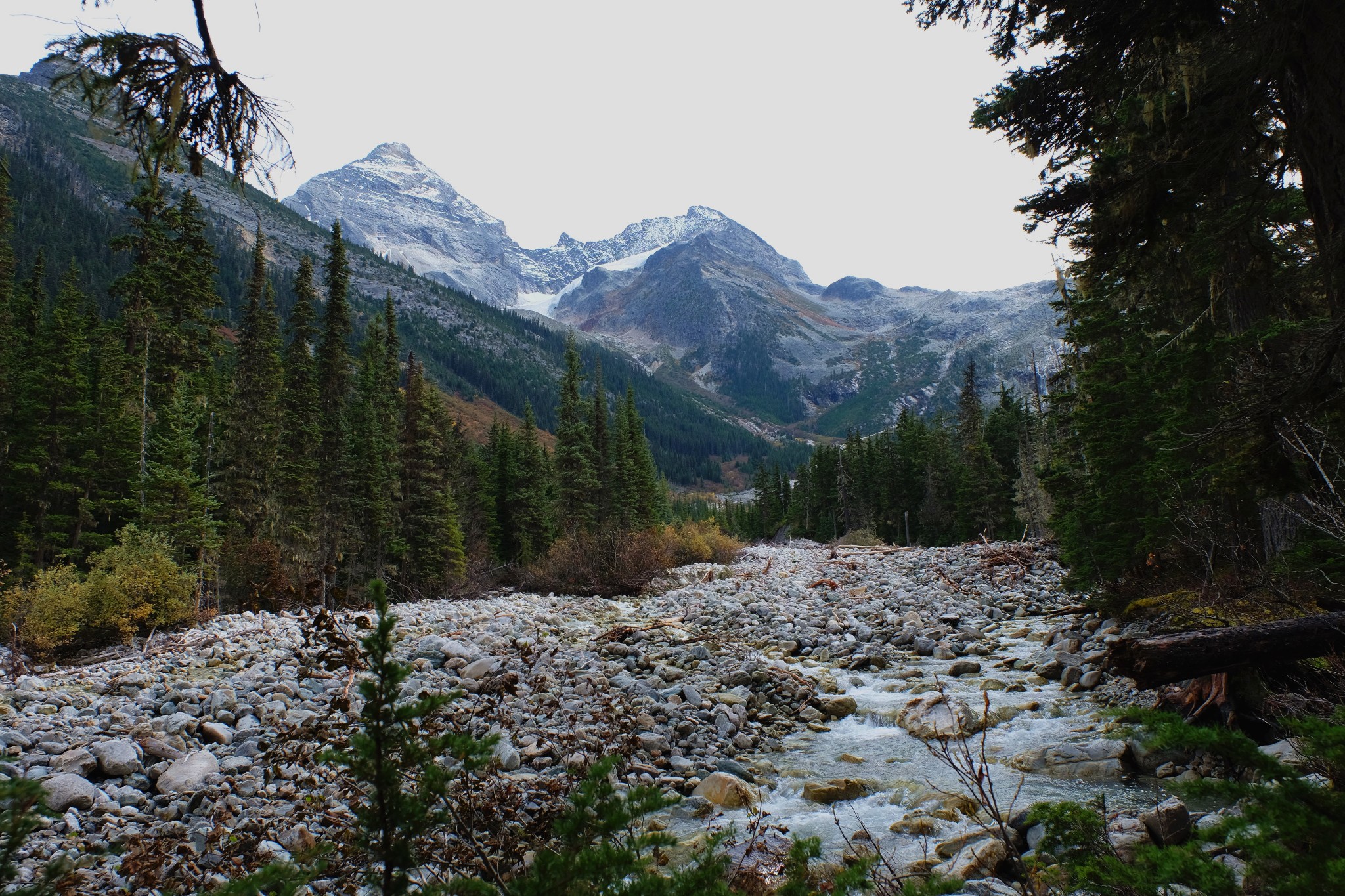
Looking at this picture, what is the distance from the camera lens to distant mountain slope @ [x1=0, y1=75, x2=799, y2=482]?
10650cm

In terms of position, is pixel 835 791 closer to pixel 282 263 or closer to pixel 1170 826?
pixel 1170 826

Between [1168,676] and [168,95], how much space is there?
7286 millimetres

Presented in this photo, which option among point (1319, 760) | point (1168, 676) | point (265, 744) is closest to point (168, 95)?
point (265, 744)

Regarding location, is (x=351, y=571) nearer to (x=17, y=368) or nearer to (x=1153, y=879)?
(x=17, y=368)

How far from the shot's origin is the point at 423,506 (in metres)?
27.0

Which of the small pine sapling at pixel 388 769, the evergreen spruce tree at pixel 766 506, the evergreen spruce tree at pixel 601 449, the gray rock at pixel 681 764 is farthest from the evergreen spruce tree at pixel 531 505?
the evergreen spruce tree at pixel 766 506

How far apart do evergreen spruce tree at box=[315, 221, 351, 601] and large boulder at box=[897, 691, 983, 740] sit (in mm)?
21339

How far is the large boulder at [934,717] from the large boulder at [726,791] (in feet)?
7.16

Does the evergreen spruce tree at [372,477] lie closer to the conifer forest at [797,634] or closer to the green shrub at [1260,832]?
the conifer forest at [797,634]

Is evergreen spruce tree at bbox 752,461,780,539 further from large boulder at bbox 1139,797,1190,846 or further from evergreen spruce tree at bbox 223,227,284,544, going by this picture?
large boulder at bbox 1139,797,1190,846

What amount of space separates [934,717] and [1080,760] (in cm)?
177

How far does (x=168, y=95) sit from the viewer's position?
11.1 feet

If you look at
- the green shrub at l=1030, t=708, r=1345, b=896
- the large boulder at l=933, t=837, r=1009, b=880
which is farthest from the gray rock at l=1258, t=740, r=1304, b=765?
the green shrub at l=1030, t=708, r=1345, b=896

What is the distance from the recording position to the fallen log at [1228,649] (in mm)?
4570
